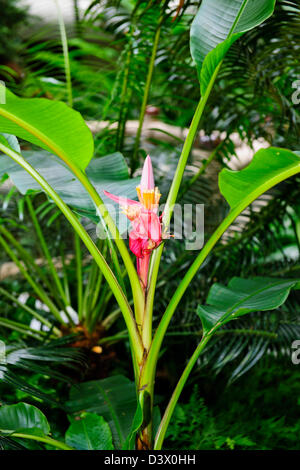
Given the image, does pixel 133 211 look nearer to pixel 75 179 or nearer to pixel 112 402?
pixel 75 179

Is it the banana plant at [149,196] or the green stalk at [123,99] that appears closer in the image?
the banana plant at [149,196]

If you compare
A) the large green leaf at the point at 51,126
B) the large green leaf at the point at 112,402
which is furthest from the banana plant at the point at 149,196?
the large green leaf at the point at 112,402

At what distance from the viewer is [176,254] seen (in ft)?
4.15

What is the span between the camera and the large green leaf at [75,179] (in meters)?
0.67

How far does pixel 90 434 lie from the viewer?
71 cm

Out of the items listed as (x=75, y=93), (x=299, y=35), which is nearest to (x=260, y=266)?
(x=299, y=35)

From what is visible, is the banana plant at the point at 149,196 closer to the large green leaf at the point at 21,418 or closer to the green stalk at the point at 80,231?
the green stalk at the point at 80,231

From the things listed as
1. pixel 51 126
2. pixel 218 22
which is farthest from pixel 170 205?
pixel 218 22

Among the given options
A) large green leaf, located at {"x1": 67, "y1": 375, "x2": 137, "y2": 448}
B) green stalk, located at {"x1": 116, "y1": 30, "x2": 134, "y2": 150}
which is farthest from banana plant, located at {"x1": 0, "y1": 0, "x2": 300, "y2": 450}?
green stalk, located at {"x1": 116, "y1": 30, "x2": 134, "y2": 150}

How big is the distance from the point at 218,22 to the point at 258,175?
1.01 ft

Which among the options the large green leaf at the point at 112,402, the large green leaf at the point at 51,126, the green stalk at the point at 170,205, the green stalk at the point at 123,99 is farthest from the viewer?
the green stalk at the point at 123,99

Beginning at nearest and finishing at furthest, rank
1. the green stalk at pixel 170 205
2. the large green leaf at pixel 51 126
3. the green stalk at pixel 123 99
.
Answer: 1. the large green leaf at pixel 51 126
2. the green stalk at pixel 170 205
3. the green stalk at pixel 123 99

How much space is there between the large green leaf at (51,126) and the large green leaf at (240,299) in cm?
32
